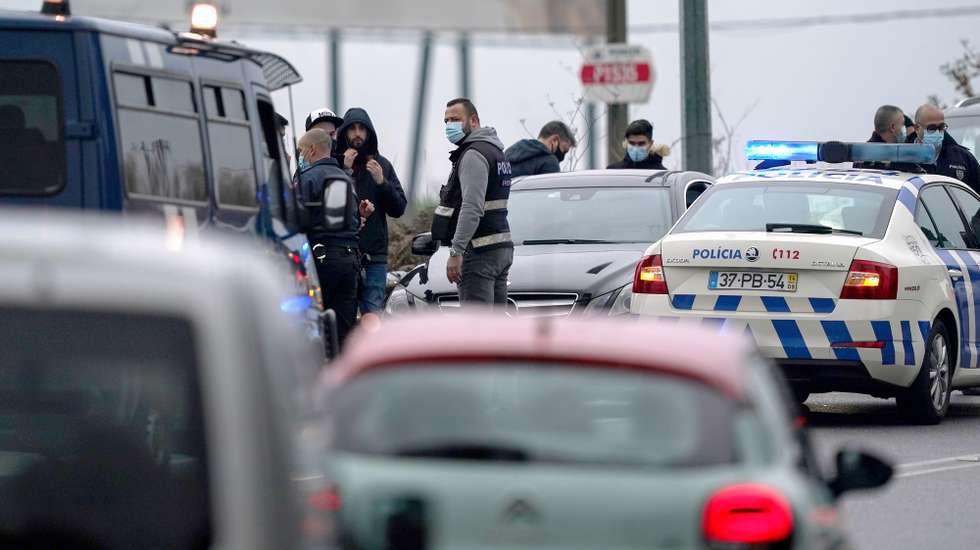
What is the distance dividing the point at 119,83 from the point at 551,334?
4120mm

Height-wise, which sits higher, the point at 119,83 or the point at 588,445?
the point at 119,83

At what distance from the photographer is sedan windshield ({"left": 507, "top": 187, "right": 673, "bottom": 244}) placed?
47.0 feet

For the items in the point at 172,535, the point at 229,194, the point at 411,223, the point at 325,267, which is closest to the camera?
the point at 172,535

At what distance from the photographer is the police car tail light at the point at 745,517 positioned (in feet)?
13.3

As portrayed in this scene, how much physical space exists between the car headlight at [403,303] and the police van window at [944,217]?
3315mm

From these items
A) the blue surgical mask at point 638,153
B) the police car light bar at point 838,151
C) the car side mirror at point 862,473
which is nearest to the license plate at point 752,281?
the police car light bar at point 838,151

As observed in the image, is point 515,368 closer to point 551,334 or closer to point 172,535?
point 551,334

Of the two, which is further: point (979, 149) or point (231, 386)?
point (979, 149)

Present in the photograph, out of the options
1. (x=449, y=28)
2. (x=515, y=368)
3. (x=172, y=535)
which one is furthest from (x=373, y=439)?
(x=449, y=28)

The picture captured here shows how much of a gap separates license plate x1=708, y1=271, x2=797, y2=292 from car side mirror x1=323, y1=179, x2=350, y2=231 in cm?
306

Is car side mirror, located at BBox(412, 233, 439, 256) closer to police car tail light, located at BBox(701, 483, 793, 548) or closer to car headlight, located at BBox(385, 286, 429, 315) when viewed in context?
car headlight, located at BBox(385, 286, 429, 315)

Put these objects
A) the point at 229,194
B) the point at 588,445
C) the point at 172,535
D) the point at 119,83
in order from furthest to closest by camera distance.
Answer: the point at 229,194, the point at 119,83, the point at 588,445, the point at 172,535

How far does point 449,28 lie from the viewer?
60.0 ft

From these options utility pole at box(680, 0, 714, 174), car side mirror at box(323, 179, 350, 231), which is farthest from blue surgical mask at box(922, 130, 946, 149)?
car side mirror at box(323, 179, 350, 231)
